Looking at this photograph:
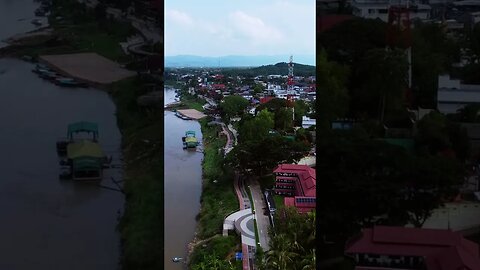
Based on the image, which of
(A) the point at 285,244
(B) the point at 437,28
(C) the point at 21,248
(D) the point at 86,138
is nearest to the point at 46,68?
(D) the point at 86,138

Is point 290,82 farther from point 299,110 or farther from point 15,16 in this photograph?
point 15,16

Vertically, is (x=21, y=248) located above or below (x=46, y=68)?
below

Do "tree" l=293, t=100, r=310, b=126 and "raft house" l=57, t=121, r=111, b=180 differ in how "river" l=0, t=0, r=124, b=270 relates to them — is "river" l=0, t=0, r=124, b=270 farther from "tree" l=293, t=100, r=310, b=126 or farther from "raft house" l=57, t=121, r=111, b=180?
"tree" l=293, t=100, r=310, b=126

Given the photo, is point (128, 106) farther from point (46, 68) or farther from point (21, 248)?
point (21, 248)

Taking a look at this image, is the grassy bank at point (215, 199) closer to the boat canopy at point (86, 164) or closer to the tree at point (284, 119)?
the tree at point (284, 119)

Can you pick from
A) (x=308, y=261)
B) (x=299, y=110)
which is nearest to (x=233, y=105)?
(x=299, y=110)

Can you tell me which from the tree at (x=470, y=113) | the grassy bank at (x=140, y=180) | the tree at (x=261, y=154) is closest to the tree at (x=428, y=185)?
the tree at (x=470, y=113)
